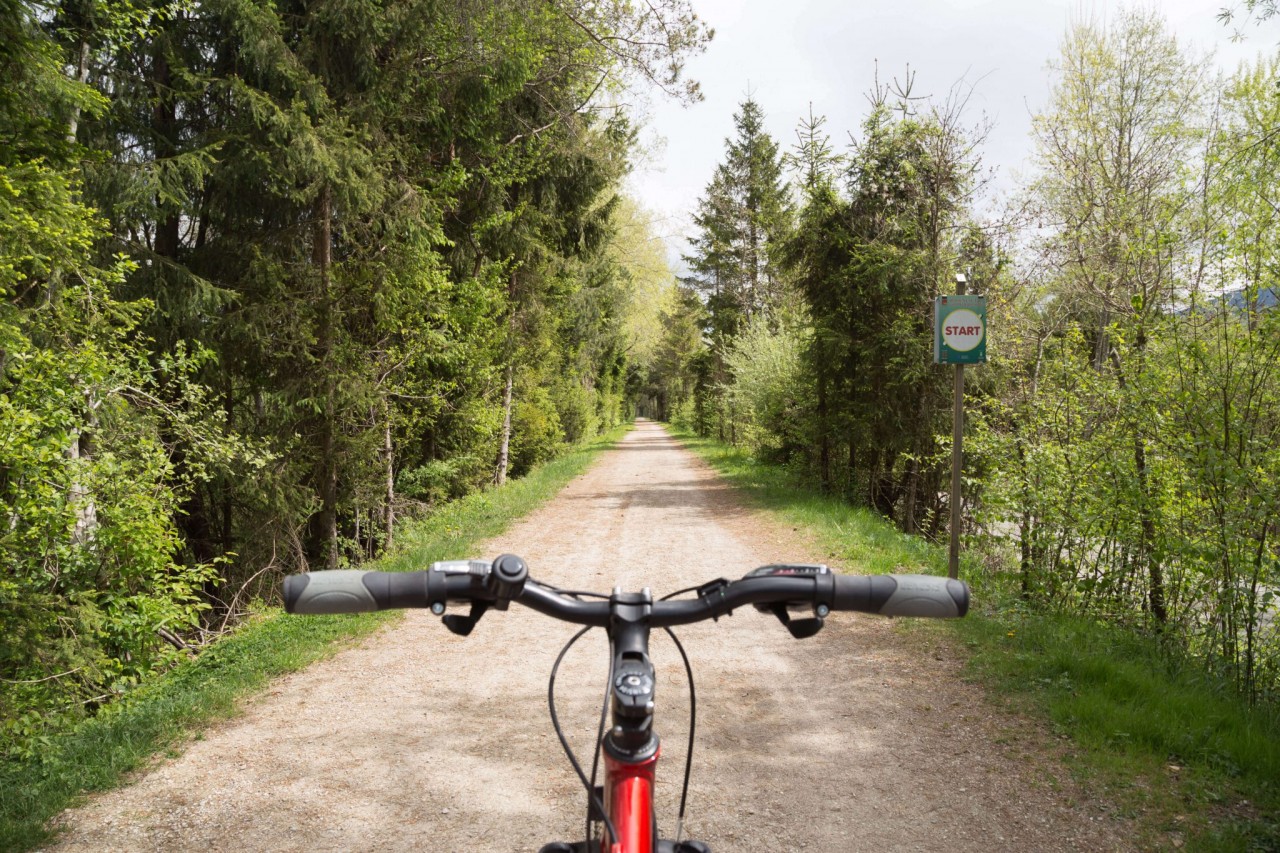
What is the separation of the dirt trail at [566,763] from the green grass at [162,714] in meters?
0.17

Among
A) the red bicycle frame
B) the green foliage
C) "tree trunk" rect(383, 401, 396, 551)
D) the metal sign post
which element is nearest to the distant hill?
the metal sign post

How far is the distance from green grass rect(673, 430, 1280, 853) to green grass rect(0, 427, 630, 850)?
502cm


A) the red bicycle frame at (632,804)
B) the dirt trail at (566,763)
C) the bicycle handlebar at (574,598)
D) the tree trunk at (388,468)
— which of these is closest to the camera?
the red bicycle frame at (632,804)

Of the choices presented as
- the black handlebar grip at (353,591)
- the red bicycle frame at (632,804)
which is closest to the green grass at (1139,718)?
the red bicycle frame at (632,804)

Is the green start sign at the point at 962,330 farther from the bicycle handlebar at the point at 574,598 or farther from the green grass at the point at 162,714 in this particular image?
the bicycle handlebar at the point at 574,598

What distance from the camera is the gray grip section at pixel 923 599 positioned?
1657mm

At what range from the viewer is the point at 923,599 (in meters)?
1.67

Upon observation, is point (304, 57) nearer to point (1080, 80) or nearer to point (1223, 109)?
point (1223, 109)

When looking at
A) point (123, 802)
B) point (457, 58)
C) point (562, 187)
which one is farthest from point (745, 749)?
point (562, 187)

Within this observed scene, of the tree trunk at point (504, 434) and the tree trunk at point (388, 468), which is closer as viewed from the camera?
the tree trunk at point (388, 468)

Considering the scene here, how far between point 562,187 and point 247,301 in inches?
303

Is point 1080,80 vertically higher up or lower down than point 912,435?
higher up

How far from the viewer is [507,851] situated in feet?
10.9

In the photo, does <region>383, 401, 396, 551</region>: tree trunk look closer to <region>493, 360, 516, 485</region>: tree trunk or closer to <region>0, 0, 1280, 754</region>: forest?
<region>0, 0, 1280, 754</region>: forest
